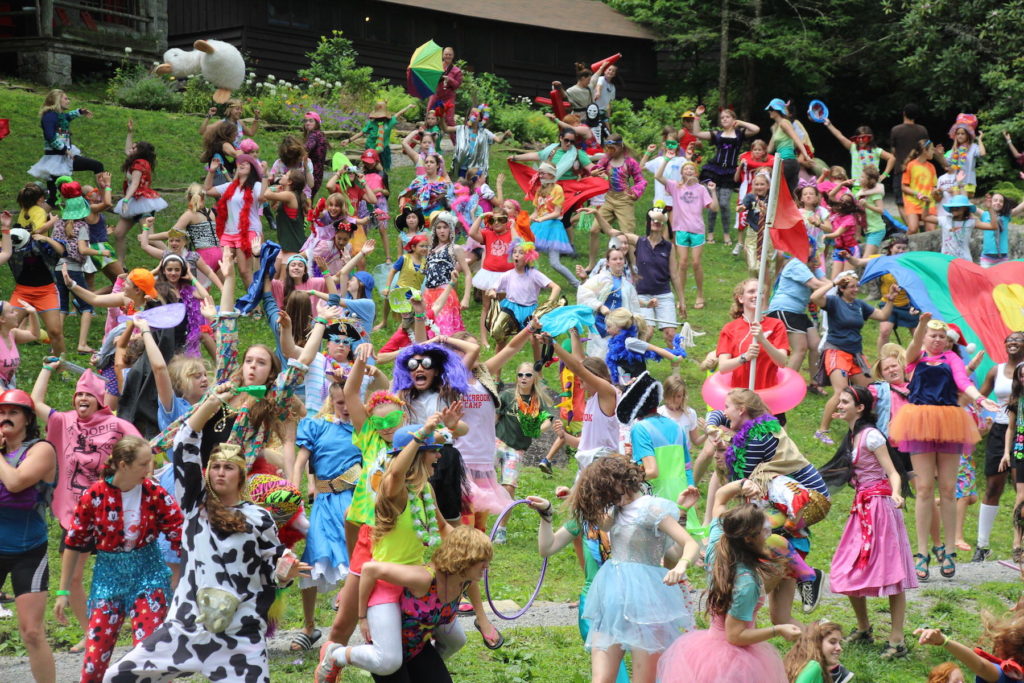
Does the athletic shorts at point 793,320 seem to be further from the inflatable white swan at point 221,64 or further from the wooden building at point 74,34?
the wooden building at point 74,34

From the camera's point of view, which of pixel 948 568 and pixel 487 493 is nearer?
pixel 487 493

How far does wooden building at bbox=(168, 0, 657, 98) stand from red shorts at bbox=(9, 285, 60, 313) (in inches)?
601

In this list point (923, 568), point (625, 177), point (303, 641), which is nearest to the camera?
point (303, 641)

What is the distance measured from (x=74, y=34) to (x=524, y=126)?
9.80 m

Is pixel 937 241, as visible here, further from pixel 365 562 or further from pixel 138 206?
pixel 365 562

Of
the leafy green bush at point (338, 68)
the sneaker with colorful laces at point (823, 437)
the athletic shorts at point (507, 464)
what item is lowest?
the sneaker with colorful laces at point (823, 437)

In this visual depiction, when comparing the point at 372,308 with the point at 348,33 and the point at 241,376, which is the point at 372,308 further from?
the point at 348,33

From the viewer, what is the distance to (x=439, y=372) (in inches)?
322

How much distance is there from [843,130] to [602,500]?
2742cm

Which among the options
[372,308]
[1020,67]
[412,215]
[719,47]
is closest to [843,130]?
[719,47]

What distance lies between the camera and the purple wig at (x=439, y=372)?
321 inches

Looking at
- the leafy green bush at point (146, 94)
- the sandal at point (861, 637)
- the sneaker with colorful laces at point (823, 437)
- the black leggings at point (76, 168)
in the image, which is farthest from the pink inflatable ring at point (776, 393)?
the leafy green bush at point (146, 94)

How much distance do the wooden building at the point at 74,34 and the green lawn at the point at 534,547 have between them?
4.27m

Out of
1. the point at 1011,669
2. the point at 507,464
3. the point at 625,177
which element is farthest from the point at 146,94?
the point at 1011,669
